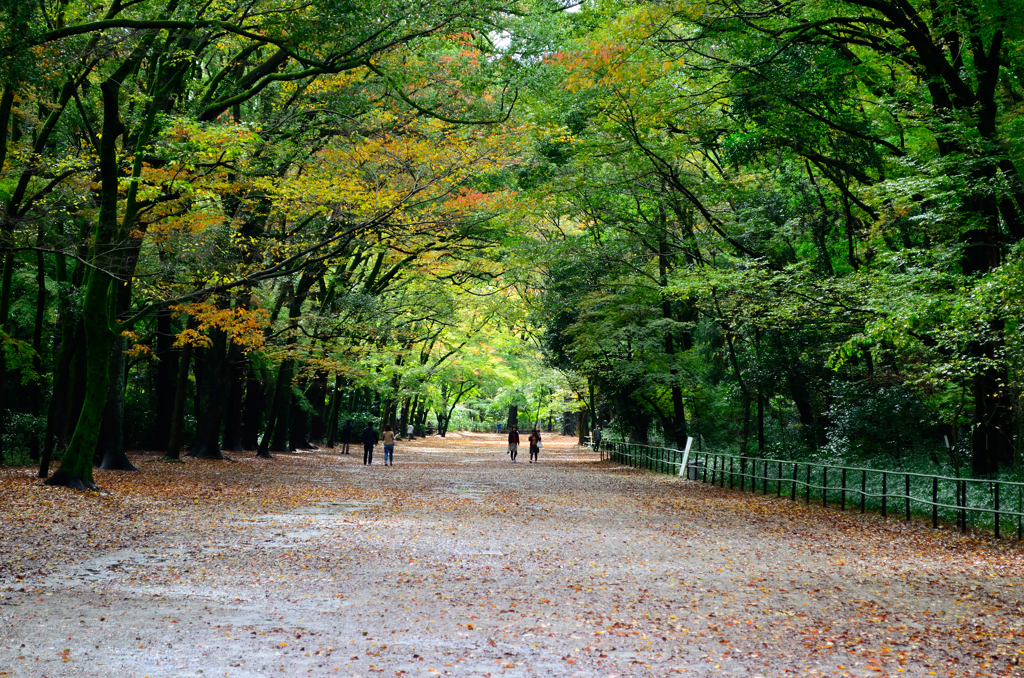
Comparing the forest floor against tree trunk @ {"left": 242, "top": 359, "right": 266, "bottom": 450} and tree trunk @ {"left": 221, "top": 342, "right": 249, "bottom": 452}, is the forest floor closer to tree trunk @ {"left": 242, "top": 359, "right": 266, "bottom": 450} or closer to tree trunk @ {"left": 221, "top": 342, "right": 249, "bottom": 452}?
tree trunk @ {"left": 221, "top": 342, "right": 249, "bottom": 452}

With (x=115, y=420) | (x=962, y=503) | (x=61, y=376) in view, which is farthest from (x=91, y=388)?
(x=962, y=503)

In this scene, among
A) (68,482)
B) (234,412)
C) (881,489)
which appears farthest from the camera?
(234,412)

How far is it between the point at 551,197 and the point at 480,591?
778 inches

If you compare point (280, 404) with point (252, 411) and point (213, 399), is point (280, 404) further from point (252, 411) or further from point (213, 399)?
point (213, 399)

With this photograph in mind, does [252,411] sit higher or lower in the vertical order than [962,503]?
higher

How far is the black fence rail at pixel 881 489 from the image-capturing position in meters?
13.0

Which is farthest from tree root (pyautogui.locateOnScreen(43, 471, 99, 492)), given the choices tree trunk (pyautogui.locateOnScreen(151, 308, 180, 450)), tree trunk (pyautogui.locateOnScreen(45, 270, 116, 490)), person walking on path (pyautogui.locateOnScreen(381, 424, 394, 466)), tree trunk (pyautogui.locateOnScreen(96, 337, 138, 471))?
person walking on path (pyautogui.locateOnScreen(381, 424, 394, 466))

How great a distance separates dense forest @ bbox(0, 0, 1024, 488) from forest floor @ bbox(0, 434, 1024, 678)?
3.47 meters

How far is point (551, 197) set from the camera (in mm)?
26391

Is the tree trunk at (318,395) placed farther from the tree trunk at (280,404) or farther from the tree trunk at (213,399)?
the tree trunk at (213,399)

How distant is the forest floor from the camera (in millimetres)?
5629

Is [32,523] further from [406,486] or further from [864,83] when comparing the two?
[864,83]

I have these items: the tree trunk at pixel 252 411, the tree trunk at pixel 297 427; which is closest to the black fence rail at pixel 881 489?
the tree trunk at pixel 252 411

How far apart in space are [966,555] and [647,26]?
11085mm
